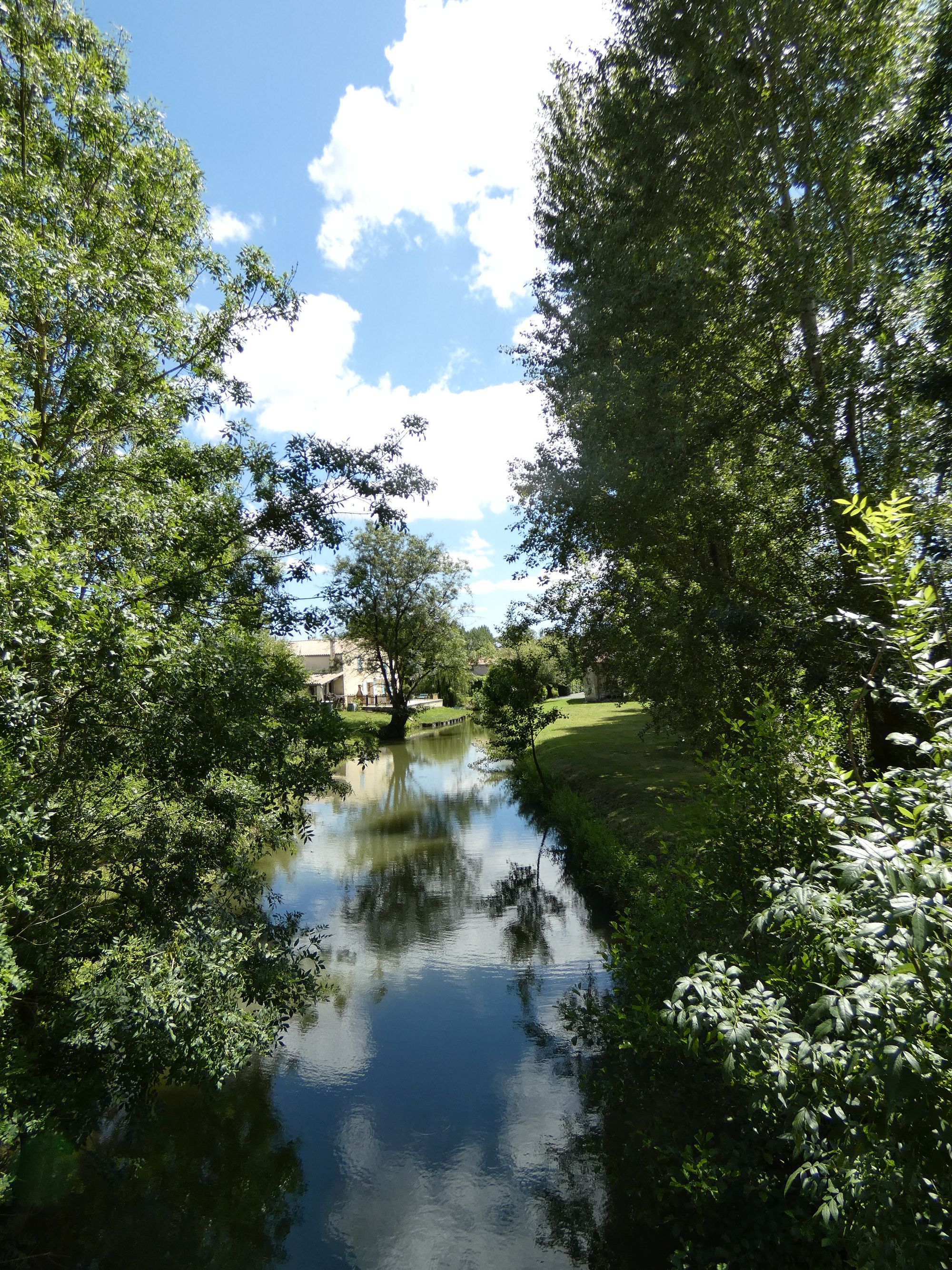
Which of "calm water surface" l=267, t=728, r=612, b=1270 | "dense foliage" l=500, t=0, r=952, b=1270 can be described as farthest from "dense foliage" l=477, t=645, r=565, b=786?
"dense foliage" l=500, t=0, r=952, b=1270

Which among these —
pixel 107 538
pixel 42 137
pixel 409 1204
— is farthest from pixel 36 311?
pixel 409 1204

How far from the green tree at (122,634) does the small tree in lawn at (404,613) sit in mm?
29231

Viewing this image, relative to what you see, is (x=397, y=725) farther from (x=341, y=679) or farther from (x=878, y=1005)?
(x=878, y=1005)

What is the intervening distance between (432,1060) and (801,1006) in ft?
22.6

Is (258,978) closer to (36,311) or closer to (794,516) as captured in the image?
(36,311)

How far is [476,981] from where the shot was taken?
37.5 ft

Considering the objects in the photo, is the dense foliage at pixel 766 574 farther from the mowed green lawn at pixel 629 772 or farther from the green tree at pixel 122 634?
the green tree at pixel 122 634

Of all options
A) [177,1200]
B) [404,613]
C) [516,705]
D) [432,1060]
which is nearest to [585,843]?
[516,705]

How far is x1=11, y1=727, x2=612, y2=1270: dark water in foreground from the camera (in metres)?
6.11

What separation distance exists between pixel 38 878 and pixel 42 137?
8.98m

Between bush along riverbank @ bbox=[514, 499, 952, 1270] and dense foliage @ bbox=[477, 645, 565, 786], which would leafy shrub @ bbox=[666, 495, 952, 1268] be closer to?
bush along riverbank @ bbox=[514, 499, 952, 1270]

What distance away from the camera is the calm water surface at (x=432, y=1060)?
6.29 meters

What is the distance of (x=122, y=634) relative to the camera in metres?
5.80

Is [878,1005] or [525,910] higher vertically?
[878,1005]
